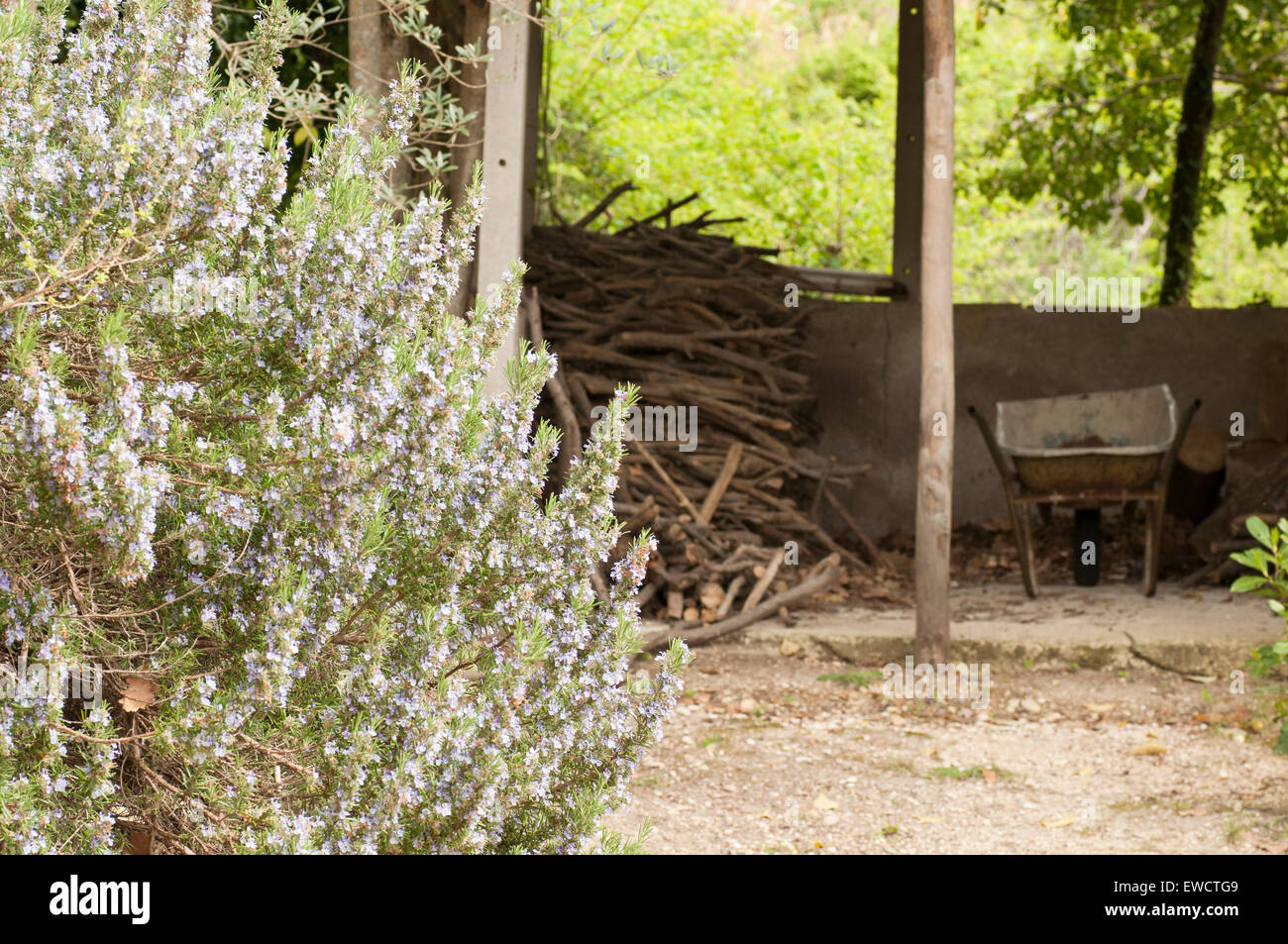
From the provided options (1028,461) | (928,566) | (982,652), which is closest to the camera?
(928,566)

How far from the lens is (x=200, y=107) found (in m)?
2.25

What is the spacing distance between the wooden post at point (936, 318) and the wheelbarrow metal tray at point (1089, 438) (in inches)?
82.8

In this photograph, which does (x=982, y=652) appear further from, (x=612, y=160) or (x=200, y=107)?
(x=612, y=160)

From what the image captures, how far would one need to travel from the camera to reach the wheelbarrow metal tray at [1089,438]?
7734mm

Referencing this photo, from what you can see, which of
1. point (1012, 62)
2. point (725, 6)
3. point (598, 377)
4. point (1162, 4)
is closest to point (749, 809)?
point (598, 377)

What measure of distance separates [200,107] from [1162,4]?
1212cm

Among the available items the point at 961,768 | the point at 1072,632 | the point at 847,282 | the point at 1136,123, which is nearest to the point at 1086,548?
the point at 1072,632

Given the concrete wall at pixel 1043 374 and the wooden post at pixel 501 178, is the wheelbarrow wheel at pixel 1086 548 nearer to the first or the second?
the concrete wall at pixel 1043 374

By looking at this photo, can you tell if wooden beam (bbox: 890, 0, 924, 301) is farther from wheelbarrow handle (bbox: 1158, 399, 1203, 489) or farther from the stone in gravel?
the stone in gravel

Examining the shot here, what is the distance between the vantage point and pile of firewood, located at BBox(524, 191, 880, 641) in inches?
281

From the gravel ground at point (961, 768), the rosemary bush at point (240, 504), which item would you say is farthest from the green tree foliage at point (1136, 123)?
the rosemary bush at point (240, 504)

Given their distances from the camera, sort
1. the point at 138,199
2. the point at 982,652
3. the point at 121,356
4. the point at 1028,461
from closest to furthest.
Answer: the point at 121,356
the point at 138,199
the point at 982,652
the point at 1028,461

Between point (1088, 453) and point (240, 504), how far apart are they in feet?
21.3

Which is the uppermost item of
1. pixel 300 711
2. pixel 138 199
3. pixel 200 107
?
pixel 200 107
